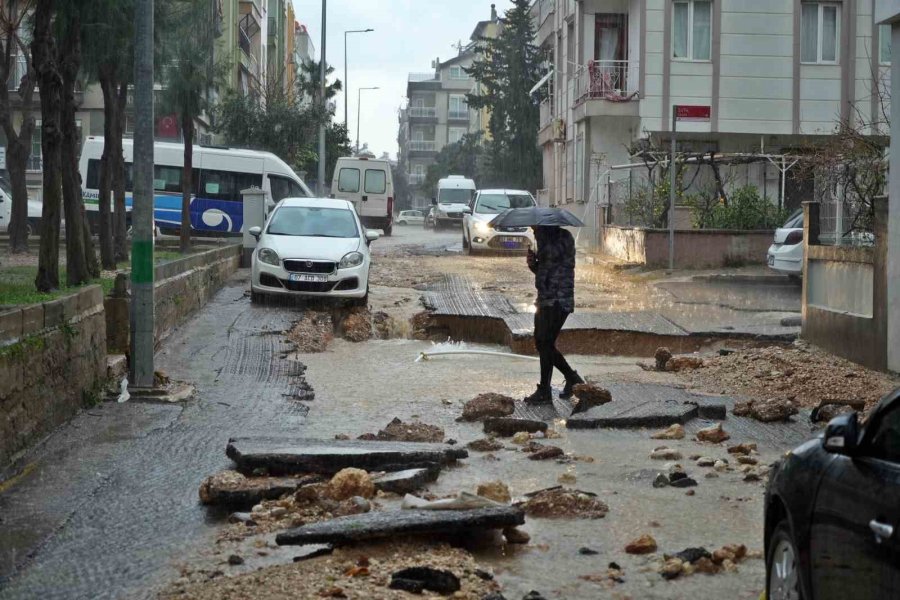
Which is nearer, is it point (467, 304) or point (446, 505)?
point (446, 505)

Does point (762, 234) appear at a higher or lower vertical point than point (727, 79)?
lower

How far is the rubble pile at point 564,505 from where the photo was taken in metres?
7.28

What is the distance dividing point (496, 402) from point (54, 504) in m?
4.42

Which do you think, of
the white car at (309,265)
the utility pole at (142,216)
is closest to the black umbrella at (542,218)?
the utility pole at (142,216)

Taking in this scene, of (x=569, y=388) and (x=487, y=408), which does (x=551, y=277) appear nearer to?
(x=569, y=388)

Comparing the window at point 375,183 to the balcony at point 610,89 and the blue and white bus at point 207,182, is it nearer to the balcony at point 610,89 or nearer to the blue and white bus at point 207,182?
the blue and white bus at point 207,182

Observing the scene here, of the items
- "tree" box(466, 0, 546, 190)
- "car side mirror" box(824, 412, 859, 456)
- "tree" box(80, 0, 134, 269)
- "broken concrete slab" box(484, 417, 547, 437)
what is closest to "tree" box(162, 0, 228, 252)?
"tree" box(80, 0, 134, 269)

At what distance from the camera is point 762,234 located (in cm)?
2630

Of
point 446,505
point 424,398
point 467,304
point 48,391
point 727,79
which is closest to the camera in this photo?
point 446,505

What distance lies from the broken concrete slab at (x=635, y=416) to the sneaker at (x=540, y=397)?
95 cm

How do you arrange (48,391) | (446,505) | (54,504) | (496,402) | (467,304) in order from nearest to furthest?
1. (446,505)
2. (54,504)
3. (48,391)
4. (496,402)
5. (467,304)

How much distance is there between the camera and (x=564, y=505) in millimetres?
7383

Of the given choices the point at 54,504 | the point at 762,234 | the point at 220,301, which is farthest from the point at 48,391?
the point at 762,234

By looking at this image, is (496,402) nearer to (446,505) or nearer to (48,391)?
(48,391)
